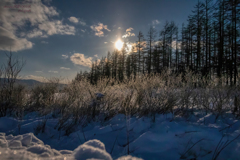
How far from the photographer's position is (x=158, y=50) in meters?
26.6

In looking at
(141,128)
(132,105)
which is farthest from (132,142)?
(132,105)

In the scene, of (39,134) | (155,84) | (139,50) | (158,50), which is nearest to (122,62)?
(139,50)

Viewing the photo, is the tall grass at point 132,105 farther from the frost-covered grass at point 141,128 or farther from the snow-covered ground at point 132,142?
the snow-covered ground at point 132,142

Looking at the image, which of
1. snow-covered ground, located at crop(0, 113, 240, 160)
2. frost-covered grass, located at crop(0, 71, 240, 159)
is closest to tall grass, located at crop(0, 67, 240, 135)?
frost-covered grass, located at crop(0, 71, 240, 159)

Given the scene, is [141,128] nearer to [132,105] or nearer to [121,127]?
[121,127]

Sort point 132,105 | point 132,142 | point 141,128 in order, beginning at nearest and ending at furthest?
1. point 132,142
2. point 141,128
3. point 132,105

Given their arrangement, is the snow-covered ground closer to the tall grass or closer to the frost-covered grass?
the frost-covered grass

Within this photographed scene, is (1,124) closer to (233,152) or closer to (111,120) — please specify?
(111,120)

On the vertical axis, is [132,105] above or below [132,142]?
above

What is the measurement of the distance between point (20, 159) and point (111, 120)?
7.29 ft

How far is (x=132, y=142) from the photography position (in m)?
1.89

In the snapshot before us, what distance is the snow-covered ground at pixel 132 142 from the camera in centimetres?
113

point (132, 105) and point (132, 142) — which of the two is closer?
point (132, 142)

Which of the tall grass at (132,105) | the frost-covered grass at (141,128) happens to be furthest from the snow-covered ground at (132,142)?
the tall grass at (132,105)
